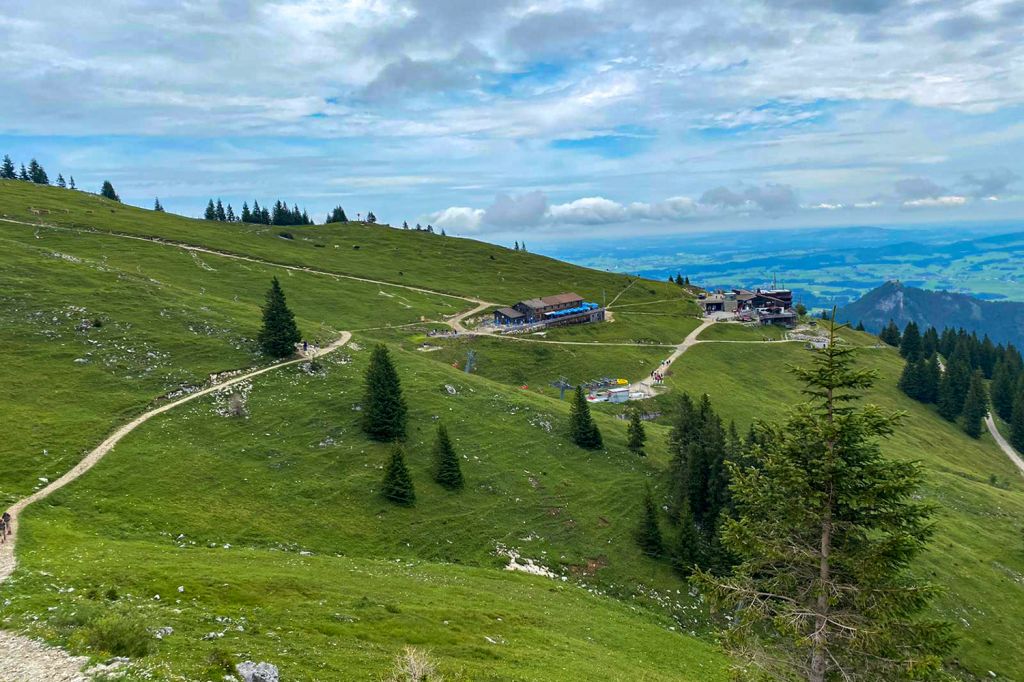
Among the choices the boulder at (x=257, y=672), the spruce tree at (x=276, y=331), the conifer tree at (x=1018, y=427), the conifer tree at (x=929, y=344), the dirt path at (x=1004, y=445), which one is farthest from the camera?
the conifer tree at (x=929, y=344)

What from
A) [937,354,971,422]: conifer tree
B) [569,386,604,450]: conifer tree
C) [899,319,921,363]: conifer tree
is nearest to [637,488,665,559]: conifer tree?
[569,386,604,450]: conifer tree

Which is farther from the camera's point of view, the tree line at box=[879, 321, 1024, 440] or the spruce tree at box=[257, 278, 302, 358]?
the tree line at box=[879, 321, 1024, 440]

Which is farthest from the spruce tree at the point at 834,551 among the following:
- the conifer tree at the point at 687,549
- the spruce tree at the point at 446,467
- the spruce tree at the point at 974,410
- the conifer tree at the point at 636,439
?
the spruce tree at the point at 974,410

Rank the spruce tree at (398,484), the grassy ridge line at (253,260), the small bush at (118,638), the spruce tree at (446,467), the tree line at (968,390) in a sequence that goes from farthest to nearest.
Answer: the grassy ridge line at (253,260), the tree line at (968,390), the spruce tree at (446,467), the spruce tree at (398,484), the small bush at (118,638)

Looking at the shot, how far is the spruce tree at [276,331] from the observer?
66.9 metres

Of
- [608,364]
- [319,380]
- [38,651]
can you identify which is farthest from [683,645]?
[608,364]

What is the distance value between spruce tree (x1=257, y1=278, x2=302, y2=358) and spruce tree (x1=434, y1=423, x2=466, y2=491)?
89.9ft

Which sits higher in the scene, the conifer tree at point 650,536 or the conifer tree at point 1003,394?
the conifer tree at point 650,536

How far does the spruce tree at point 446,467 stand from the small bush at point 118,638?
31717mm

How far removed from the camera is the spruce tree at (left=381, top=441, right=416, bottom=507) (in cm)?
4728

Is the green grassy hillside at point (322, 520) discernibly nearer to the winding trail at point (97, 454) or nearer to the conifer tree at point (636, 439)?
the winding trail at point (97, 454)

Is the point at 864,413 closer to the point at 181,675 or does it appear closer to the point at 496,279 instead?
the point at 181,675

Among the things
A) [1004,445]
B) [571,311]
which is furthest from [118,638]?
[1004,445]

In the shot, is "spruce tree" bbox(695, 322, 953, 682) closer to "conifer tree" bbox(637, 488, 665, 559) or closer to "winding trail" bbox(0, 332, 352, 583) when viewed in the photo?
"conifer tree" bbox(637, 488, 665, 559)
